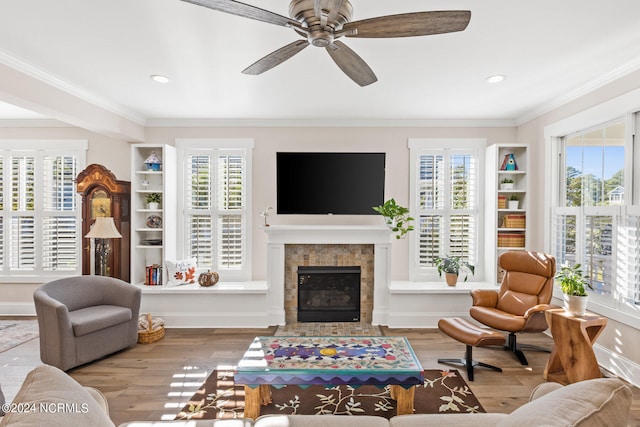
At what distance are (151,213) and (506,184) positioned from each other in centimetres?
467

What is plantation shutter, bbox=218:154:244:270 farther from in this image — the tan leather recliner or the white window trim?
the white window trim

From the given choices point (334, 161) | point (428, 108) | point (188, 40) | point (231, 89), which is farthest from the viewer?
point (334, 161)

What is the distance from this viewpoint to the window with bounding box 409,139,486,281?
4746mm

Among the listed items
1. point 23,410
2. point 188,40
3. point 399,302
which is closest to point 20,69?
point 188,40

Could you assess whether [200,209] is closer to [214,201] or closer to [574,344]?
[214,201]

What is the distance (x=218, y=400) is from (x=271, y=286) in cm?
184

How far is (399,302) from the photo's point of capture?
4379mm

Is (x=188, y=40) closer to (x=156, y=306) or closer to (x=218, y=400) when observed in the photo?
(x=218, y=400)

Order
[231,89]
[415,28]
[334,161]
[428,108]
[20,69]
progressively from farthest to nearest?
[334,161] < [428,108] < [231,89] < [20,69] < [415,28]

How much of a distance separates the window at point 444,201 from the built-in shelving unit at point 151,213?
322 centimetres

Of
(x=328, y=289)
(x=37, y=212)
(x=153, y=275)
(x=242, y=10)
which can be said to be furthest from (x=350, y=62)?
(x=37, y=212)

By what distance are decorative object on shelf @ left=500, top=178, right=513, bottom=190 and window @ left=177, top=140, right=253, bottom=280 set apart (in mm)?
3363

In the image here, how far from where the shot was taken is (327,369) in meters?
2.32

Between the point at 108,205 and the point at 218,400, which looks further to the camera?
the point at 108,205
